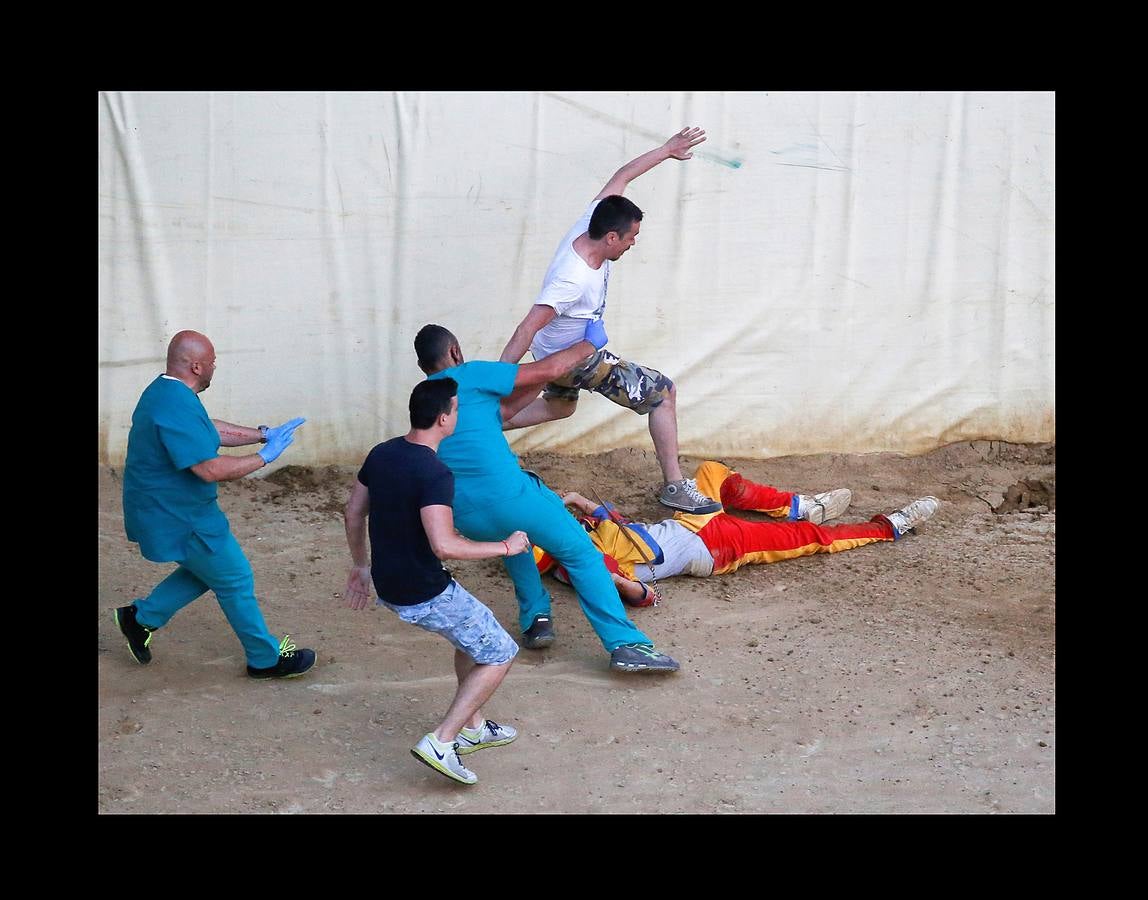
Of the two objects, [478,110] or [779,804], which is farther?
[478,110]

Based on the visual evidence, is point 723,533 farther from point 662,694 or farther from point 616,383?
point 662,694

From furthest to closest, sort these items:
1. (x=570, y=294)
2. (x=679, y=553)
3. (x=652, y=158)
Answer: (x=652, y=158) → (x=679, y=553) → (x=570, y=294)

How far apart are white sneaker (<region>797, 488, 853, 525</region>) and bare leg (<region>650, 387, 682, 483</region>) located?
706mm

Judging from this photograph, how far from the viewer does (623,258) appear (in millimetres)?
7867

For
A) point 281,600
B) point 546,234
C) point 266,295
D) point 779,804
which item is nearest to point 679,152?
point 546,234

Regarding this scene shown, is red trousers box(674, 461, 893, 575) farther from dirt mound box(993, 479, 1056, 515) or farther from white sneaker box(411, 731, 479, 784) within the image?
white sneaker box(411, 731, 479, 784)

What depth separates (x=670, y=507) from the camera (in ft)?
24.2

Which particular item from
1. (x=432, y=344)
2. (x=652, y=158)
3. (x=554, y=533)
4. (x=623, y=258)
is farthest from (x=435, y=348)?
(x=623, y=258)

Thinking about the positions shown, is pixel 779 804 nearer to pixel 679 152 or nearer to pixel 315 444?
pixel 679 152

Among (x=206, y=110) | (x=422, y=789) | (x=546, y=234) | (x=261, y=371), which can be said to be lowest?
(x=422, y=789)

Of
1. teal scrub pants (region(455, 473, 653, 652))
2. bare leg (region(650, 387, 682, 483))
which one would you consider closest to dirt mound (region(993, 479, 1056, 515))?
bare leg (region(650, 387, 682, 483))

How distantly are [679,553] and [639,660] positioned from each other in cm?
117

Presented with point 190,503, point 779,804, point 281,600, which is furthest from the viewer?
point 281,600

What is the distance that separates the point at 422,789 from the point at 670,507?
9.79 feet
